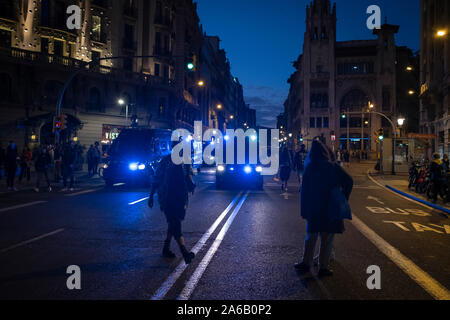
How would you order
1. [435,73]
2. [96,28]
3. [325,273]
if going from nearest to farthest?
[325,273], [96,28], [435,73]

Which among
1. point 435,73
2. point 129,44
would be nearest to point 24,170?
point 129,44

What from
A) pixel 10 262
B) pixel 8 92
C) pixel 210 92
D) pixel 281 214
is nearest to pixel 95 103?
pixel 8 92

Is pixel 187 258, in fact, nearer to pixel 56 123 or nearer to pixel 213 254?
pixel 213 254

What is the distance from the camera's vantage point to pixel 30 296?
153 inches

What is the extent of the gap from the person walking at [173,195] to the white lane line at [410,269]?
121 inches

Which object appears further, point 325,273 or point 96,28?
point 96,28

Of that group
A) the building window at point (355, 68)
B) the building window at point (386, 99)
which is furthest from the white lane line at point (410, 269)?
the building window at point (355, 68)

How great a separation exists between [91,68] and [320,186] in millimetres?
27836

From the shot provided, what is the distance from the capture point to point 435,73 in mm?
38906

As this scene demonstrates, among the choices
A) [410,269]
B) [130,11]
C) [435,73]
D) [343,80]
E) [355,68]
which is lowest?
[410,269]

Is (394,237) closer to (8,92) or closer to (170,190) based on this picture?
(170,190)

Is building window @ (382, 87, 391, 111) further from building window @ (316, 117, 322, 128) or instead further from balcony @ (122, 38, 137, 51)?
balcony @ (122, 38, 137, 51)

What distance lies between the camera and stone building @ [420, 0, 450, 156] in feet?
113
